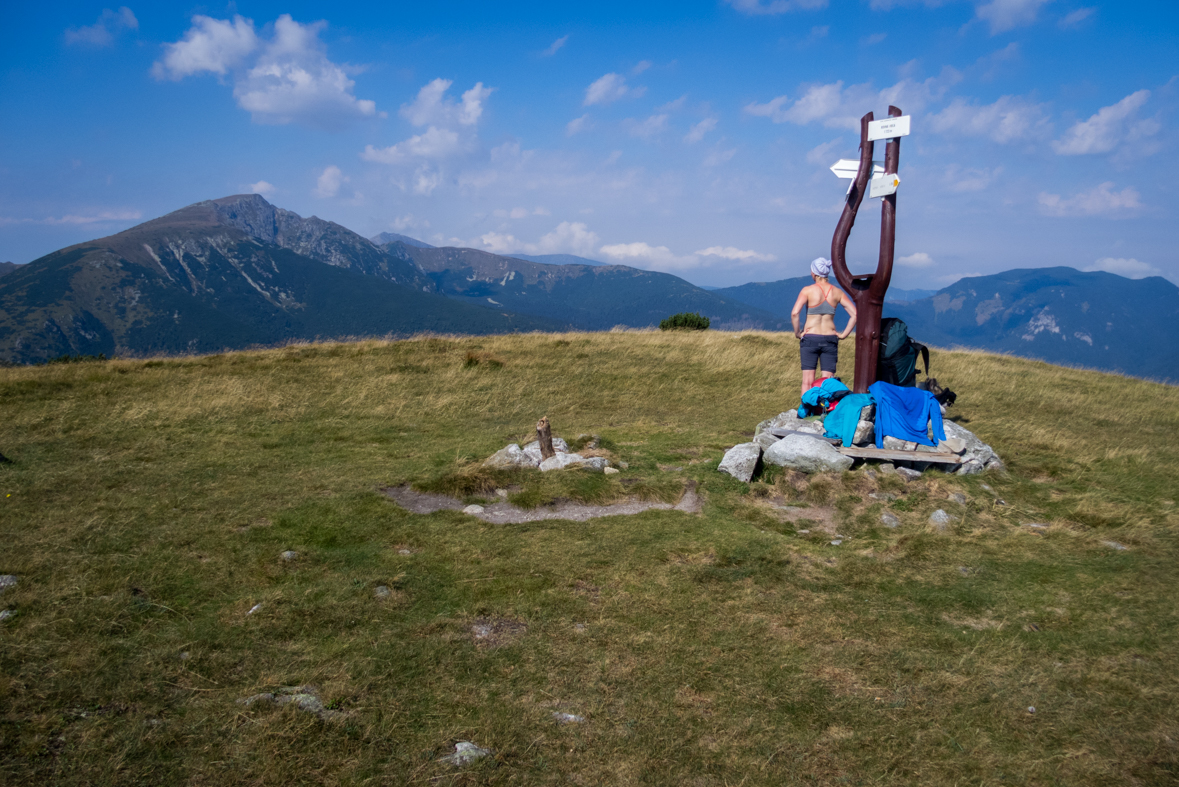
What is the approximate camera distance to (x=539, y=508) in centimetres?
880

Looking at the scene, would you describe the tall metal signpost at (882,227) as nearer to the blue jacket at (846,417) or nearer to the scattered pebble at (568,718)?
the blue jacket at (846,417)

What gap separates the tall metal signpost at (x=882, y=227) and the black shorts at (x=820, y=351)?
61 centimetres

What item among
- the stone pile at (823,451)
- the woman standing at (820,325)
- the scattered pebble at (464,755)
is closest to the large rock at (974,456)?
the stone pile at (823,451)

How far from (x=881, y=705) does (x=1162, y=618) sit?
3.47m

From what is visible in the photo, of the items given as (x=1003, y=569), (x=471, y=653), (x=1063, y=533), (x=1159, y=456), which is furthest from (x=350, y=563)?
(x=1159, y=456)

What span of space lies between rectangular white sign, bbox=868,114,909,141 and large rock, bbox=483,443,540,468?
8804mm

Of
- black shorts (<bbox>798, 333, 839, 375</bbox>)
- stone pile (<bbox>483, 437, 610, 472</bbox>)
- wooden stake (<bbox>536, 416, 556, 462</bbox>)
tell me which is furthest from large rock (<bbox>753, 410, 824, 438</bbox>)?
wooden stake (<bbox>536, 416, 556, 462</bbox>)

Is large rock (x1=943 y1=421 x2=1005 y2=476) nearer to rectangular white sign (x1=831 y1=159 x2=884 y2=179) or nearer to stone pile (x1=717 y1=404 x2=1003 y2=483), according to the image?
stone pile (x1=717 y1=404 x2=1003 y2=483)

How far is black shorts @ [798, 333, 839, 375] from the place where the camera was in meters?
12.7

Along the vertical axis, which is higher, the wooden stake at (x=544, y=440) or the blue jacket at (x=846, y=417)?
the blue jacket at (x=846, y=417)

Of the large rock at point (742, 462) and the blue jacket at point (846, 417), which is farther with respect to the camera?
the blue jacket at point (846, 417)

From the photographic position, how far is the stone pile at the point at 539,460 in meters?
10.0

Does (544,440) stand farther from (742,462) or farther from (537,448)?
(742,462)

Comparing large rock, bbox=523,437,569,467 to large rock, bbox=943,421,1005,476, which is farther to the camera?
large rock, bbox=523,437,569,467
